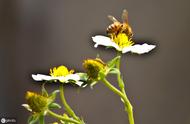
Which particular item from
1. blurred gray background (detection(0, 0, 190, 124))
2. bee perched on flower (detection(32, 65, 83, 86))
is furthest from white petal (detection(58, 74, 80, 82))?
blurred gray background (detection(0, 0, 190, 124))

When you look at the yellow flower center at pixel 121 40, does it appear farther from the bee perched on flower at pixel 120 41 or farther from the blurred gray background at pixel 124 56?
the blurred gray background at pixel 124 56

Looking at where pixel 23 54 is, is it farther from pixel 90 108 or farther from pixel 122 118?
pixel 122 118

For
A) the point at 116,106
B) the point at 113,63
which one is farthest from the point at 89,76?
the point at 116,106

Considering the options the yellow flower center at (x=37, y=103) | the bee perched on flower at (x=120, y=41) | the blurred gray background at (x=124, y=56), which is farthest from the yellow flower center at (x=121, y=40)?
the blurred gray background at (x=124, y=56)

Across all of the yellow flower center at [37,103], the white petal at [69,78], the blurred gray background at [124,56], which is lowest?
the yellow flower center at [37,103]

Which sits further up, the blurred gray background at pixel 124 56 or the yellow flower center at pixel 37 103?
the blurred gray background at pixel 124 56

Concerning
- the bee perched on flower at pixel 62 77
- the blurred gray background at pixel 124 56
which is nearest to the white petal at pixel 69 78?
the bee perched on flower at pixel 62 77

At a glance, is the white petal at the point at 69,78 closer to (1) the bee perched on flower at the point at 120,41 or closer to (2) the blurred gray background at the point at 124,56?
(1) the bee perched on flower at the point at 120,41

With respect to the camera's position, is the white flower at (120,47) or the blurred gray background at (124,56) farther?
the blurred gray background at (124,56)
